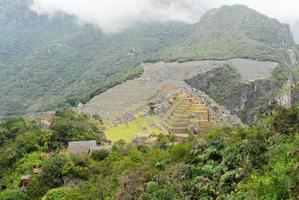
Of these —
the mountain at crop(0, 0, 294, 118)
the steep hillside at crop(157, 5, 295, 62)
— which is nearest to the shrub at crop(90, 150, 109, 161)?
the mountain at crop(0, 0, 294, 118)

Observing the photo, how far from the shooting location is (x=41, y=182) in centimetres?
2827

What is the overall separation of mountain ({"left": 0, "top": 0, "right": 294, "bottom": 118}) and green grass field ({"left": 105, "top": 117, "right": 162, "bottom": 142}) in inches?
935

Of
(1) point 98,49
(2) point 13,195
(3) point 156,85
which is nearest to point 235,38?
(1) point 98,49

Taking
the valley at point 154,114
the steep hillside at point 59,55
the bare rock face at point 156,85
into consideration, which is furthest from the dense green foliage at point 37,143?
the steep hillside at point 59,55

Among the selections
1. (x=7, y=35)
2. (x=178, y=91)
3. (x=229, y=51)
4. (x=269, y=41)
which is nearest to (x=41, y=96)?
(x=229, y=51)

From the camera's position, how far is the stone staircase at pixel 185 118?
38.0m

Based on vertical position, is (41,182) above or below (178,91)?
below

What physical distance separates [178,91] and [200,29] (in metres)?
86.1

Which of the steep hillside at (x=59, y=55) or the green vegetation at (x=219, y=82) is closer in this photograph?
the green vegetation at (x=219, y=82)

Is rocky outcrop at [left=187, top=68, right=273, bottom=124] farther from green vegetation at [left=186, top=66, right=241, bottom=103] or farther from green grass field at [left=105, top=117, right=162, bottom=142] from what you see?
green grass field at [left=105, top=117, right=162, bottom=142]

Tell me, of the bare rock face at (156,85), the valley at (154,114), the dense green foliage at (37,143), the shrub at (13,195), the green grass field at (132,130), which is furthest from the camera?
the bare rock face at (156,85)

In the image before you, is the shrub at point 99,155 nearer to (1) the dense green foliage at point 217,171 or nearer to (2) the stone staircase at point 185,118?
(1) the dense green foliage at point 217,171

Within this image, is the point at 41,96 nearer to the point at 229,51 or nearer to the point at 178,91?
the point at 229,51

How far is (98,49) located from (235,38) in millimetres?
42977
